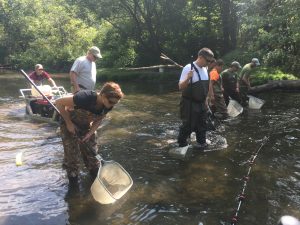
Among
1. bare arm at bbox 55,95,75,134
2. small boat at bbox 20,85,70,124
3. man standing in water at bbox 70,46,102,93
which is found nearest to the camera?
bare arm at bbox 55,95,75,134

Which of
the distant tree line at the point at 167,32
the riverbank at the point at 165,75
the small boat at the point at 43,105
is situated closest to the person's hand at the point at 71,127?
the small boat at the point at 43,105

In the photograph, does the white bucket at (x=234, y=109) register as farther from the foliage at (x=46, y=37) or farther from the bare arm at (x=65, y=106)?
the foliage at (x=46, y=37)

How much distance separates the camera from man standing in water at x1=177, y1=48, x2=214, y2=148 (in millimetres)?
7126

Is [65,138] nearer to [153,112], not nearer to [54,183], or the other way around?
[54,183]

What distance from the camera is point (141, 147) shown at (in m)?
8.61

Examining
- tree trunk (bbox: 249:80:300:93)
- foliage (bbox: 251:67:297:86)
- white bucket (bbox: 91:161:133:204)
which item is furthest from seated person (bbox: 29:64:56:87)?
foliage (bbox: 251:67:297:86)

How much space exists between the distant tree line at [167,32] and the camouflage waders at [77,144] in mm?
11218

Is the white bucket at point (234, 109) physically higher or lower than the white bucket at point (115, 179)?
lower

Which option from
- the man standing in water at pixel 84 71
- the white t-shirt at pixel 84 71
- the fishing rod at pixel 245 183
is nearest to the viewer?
the fishing rod at pixel 245 183

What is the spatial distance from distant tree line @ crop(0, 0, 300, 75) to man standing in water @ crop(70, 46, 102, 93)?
8.84 metres

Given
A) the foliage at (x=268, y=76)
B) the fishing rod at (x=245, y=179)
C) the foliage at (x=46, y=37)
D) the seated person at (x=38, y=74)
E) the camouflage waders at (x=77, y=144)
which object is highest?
the foliage at (x=46, y=37)

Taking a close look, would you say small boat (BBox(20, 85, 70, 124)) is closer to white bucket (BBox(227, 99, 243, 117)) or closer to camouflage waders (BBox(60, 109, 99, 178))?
white bucket (BBox(227, 99, 243, 117))

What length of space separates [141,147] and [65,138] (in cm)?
316

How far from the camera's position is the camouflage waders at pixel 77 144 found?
18.2 feet
